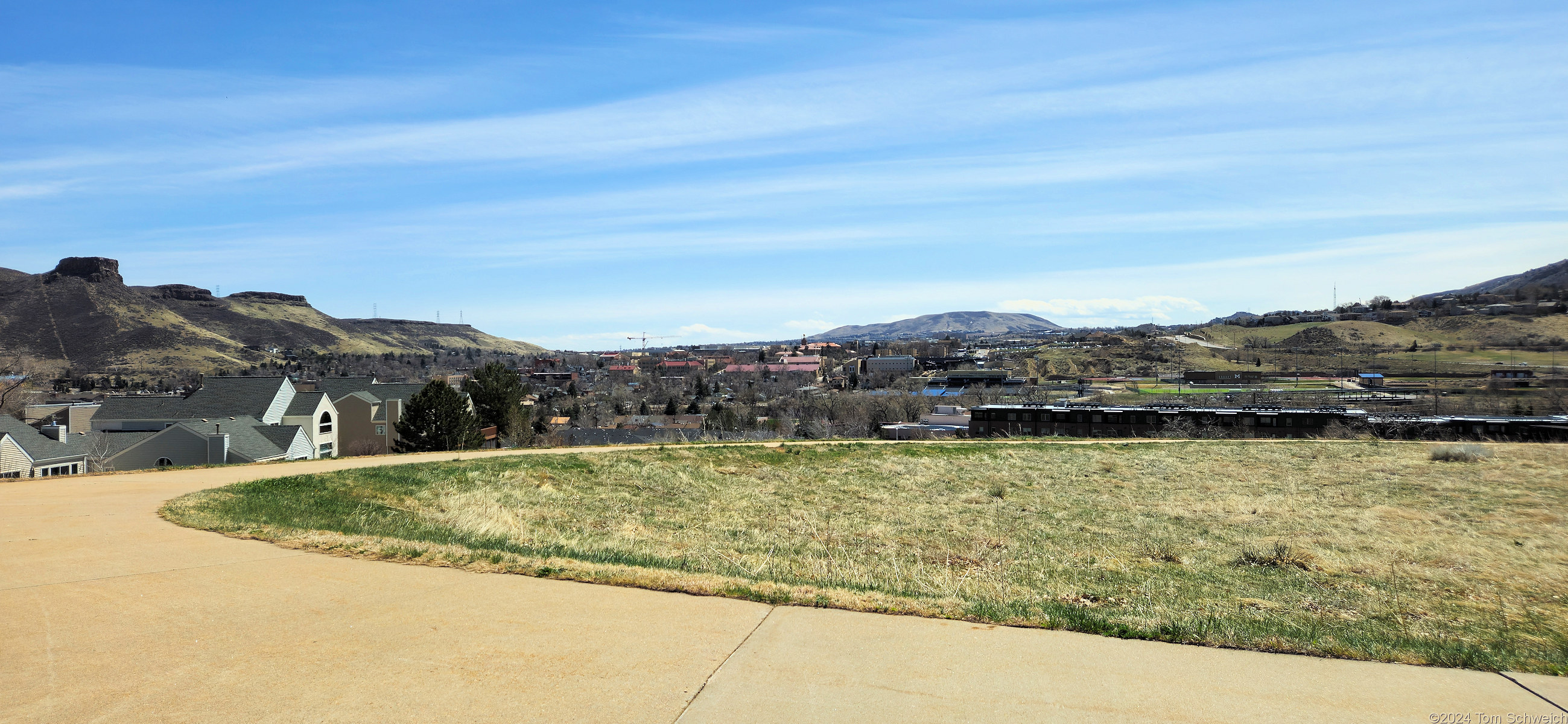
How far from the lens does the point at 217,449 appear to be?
30375 millimetres

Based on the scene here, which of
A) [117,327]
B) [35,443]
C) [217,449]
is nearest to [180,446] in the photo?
[217,449]

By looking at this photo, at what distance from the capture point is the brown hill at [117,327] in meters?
99.0

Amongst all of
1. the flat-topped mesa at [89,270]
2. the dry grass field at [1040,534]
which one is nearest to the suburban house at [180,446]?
the dry grass field at [1040,534]

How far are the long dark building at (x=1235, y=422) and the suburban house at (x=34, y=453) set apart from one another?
129 ft

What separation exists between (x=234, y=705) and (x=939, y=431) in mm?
42432

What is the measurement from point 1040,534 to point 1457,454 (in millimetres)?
21193

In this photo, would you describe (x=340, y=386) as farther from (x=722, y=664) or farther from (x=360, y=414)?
(x=722, y=664)

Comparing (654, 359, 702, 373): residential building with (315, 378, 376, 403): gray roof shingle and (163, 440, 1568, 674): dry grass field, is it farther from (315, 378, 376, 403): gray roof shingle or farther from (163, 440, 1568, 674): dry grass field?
(163, 440, 1568, 674): dry grass field

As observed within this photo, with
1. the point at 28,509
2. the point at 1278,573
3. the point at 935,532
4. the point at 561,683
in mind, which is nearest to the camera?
the point at 561,683

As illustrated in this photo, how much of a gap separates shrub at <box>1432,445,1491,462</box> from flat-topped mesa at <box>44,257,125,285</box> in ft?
539

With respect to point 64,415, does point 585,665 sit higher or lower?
lower

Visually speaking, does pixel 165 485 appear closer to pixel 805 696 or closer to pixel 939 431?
pixel 805 696

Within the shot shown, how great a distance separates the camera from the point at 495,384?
39250mm

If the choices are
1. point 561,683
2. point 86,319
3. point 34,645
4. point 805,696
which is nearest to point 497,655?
point 561,683
